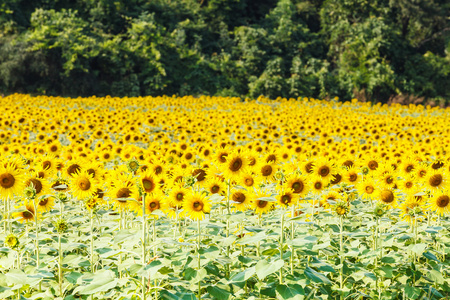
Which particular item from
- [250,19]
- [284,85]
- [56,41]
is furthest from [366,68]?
[56,41]

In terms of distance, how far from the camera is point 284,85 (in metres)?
24.2

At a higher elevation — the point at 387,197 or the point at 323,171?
the point at 323,171

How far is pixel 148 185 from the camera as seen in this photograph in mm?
2746

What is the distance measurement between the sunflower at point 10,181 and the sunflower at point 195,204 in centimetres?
107

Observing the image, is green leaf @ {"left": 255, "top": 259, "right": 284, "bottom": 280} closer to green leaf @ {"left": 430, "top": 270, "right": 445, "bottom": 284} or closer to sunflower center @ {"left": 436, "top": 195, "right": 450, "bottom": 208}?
green leaf @ {"left": 430, "top": 270, "right": 445, "bottom": 284}

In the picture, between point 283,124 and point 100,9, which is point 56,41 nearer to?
point 100,9

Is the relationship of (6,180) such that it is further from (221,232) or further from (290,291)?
(290,291)

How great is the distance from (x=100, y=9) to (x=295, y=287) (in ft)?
81.4

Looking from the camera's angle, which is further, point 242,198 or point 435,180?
point 435,180

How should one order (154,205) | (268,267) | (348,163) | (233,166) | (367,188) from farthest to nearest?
1. (348,163)
2. (367,188)
3. (233,166)
4. (154,205)
5. (268,267)

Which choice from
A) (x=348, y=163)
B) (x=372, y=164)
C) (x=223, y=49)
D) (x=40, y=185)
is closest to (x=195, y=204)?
(x=40, y=185)

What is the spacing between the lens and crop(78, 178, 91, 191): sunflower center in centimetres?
311

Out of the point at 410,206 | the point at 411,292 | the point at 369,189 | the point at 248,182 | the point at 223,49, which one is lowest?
the point at 411,292

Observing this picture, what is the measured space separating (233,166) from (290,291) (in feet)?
3.69
